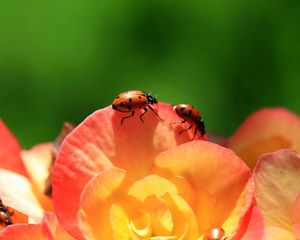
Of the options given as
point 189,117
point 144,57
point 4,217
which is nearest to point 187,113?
point 189,117

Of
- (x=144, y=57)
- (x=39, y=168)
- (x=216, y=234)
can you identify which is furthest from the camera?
(x=144, y=57)

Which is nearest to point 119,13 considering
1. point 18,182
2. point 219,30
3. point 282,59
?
point 219,30

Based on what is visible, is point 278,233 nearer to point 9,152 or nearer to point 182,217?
point 182,217

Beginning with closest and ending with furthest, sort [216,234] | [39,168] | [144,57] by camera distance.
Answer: [216,234]
[39,168]
[144,57]

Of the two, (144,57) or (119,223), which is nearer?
(119,223)

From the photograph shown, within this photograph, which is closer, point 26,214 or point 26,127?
point 26,214

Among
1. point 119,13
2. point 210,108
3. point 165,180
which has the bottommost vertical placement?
point 210,108

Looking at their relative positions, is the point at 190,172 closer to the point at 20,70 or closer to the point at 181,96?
the point at 181,96
